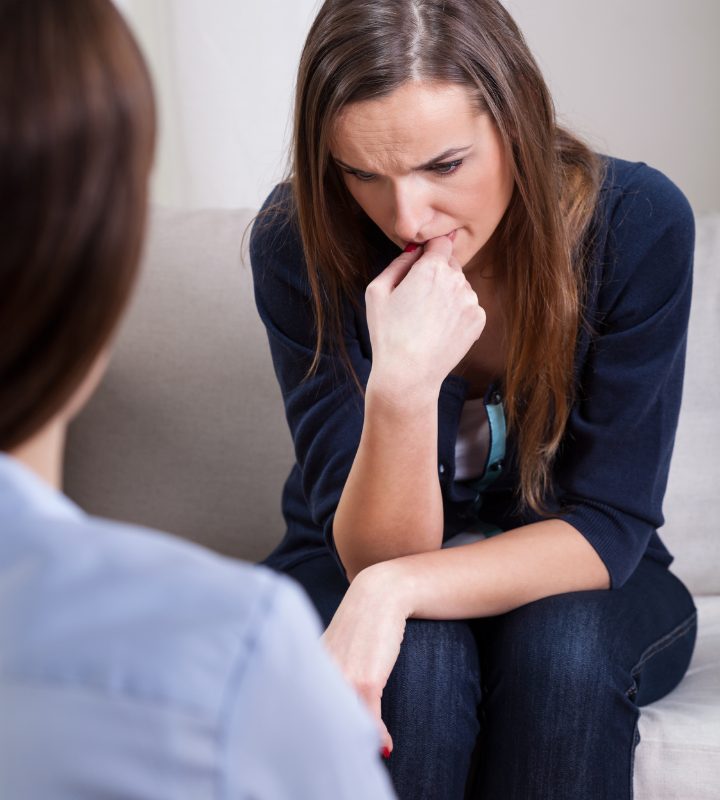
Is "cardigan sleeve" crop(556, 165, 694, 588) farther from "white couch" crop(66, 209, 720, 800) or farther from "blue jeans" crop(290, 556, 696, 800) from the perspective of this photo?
"white couch" crop(66, 209, 720, 800)

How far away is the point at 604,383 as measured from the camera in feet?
4.22

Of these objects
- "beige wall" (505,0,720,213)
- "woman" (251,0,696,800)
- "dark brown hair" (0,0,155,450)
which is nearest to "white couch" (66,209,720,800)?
"woman" (251,0,696,800)

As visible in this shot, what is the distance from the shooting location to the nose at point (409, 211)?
1.17m

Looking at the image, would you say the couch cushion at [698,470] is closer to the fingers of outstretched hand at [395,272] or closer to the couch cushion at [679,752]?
the couch cushion at [679,752]

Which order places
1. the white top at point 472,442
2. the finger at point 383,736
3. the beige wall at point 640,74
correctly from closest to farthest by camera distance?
the finger at point 383,736, the white top at point 472,442, the beige wall at point 640,74

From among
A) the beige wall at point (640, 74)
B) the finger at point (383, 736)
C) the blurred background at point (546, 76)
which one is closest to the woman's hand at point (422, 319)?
the finger at point (383, 736)

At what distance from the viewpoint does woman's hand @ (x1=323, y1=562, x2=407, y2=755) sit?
3.46 feet

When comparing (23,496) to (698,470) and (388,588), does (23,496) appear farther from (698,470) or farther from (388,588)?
(698,470)

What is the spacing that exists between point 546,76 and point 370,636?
1.27 meters

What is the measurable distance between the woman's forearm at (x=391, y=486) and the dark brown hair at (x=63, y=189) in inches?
27.1

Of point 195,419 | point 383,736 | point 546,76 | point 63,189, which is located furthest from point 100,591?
point 546,76

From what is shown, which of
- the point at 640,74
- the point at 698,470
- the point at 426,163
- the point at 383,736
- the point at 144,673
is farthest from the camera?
the point at 640,74

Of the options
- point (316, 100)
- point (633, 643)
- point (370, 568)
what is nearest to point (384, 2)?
point (316, 100)

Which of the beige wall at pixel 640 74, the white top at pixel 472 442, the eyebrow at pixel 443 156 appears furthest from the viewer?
the beige wall at pixel 640 74
